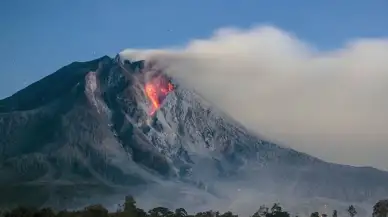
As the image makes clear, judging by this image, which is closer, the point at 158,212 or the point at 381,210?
the point at 381,210

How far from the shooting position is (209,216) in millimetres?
123938

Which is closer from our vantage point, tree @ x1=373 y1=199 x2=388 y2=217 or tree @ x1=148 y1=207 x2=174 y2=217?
tree @ x1=373 y1=199 x2=388 y2=217

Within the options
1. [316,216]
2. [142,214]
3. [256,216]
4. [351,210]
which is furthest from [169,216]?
[351,210]

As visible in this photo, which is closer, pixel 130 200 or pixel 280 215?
pixel 130 200

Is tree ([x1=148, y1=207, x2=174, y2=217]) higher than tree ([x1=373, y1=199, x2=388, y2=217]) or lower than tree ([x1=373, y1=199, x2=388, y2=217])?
lower

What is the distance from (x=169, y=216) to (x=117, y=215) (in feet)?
64.4

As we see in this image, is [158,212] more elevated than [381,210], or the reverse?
[381,210]

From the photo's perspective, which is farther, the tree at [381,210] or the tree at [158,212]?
the tree at [158,212]

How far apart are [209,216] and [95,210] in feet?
85.6

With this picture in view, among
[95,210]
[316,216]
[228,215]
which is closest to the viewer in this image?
[95,210]

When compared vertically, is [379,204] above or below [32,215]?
above

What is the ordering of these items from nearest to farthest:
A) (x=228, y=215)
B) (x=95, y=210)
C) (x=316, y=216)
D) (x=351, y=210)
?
(x=95, y=210) → (x=228, y=215) → (x=316, y=216) → (x=351, y=210)

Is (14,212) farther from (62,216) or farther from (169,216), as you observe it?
(169,216)

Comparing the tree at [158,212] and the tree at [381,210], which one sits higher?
the tree at [381,210]
